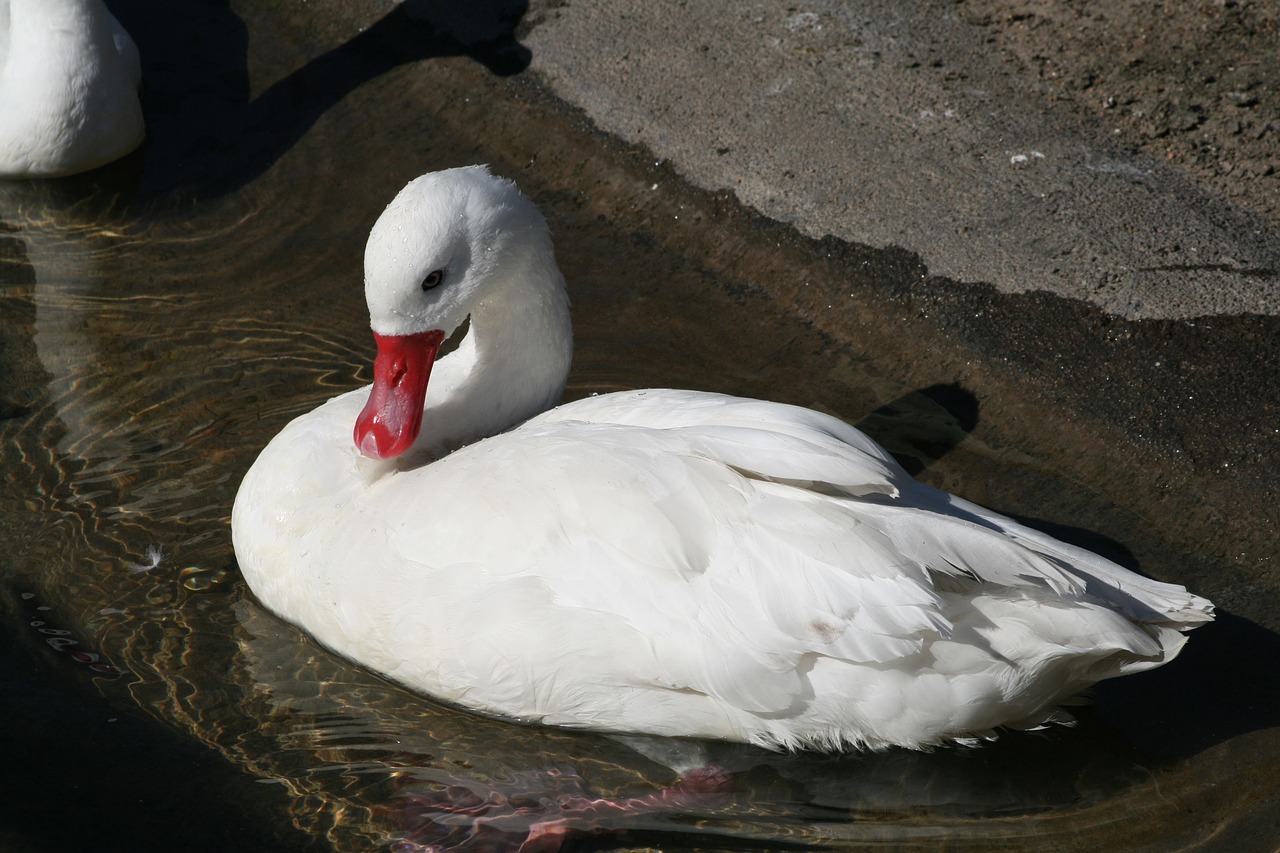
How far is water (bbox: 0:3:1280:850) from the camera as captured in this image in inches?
130

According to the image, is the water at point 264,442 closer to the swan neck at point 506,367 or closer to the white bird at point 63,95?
the white bird at point 63,95

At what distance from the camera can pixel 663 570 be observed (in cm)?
320

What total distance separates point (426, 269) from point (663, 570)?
1.06 meters

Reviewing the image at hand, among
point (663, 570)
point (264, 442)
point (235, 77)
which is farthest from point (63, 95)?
point (663, 570)

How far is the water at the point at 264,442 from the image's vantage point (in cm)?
331

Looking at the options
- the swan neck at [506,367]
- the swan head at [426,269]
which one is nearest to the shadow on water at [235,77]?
the swan neck at [506,367]

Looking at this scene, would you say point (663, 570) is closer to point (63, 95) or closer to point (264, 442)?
point (264, 442)

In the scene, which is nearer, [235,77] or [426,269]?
[426,269]

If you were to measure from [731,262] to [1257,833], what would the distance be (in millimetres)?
2899

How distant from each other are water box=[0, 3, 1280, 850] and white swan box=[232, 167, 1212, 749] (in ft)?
0.60

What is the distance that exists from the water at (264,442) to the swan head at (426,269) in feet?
2.44

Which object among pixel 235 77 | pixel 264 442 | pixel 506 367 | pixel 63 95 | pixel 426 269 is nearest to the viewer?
pixel 426 269

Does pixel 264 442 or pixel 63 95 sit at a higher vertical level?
pixel 63 95

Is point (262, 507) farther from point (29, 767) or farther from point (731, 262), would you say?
point (731, 262)
